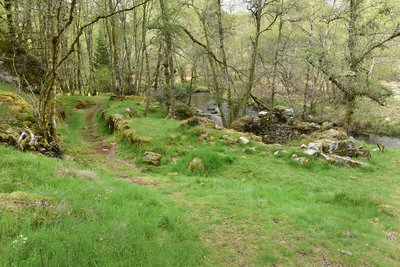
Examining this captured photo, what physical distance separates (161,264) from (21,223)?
6.16ft

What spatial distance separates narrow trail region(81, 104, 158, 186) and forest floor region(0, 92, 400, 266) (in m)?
0.08

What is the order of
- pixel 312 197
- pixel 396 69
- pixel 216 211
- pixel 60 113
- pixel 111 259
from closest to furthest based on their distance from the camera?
pixel 111 259 < pixel 216 211 < pixel 312 197 < pixel 60 113 < pixel 396 69

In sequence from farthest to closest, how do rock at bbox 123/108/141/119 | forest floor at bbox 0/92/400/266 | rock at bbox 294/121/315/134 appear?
rock at bbox 294/121/315/134 → rock at bbox 123/108/141/119 → forest floor at bbox 0/92/400/266

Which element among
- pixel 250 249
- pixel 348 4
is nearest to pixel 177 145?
pixel 250 249

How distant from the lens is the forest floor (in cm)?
375

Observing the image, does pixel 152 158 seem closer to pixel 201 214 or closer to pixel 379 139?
pixel 201 214

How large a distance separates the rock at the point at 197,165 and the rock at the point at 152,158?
156 centimetres

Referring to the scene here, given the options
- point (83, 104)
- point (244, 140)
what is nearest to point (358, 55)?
point (244, 140)

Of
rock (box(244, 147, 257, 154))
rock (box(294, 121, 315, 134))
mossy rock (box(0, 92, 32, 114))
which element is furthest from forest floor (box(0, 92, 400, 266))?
rock (box(294, 121, 315, 134))

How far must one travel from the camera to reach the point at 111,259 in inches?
140

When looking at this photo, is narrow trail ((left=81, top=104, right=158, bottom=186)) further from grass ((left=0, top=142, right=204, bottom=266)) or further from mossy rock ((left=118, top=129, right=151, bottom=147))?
grass ((left=0, top=142, right=204, bottom=266))

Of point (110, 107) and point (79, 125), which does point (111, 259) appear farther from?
point (110, 107)

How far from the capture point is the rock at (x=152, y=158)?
1145 centimetres

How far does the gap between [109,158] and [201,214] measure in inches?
274
